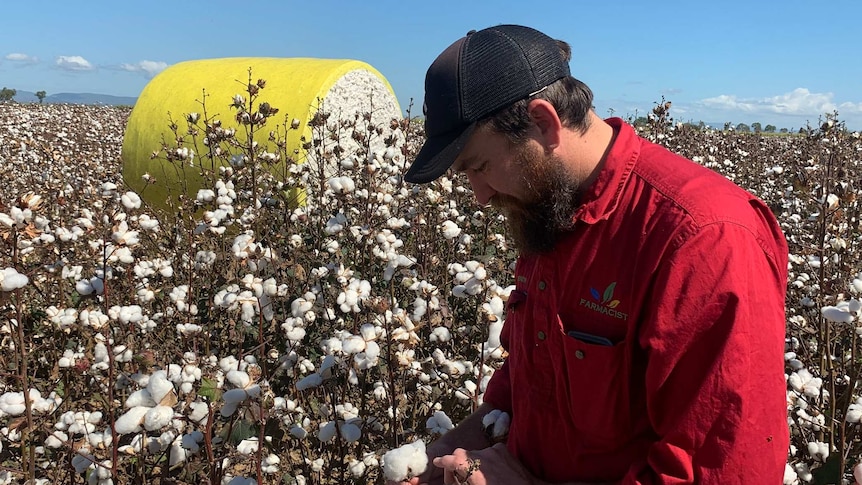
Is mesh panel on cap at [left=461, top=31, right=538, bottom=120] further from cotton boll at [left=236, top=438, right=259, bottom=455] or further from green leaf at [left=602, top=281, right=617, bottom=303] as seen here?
cotton boll at [left=236, top=438, right=259, bottom=455]

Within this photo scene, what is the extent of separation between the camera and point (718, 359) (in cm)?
130

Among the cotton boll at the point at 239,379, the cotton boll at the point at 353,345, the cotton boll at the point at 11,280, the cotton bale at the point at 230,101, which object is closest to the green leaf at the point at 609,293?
the cotton boll at the point at 353,345

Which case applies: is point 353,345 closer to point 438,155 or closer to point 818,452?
point 438,155

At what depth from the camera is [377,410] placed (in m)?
3.32

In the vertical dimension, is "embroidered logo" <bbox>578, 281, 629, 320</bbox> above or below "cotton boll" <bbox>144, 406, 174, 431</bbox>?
above

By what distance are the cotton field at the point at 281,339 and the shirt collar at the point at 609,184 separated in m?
0.77

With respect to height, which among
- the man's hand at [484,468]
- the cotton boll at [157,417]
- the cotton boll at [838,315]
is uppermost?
the cotton boll at [838,315]

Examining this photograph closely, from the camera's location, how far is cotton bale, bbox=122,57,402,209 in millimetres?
8180

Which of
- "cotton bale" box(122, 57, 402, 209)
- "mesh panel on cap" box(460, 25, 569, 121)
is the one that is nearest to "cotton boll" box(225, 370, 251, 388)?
"mesh panel on cap" box(460, 25, 569, 121)

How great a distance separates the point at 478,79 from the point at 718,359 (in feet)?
2.92

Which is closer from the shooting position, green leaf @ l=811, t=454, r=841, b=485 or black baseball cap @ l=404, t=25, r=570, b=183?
black baseball cap @ l=404, t=25, r=570, b=183

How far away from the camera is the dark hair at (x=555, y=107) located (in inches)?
64.4

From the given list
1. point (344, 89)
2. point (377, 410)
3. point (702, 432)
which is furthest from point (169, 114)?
point (702, 432)

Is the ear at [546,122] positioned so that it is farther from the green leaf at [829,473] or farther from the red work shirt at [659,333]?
the green leaf at [829,473]
